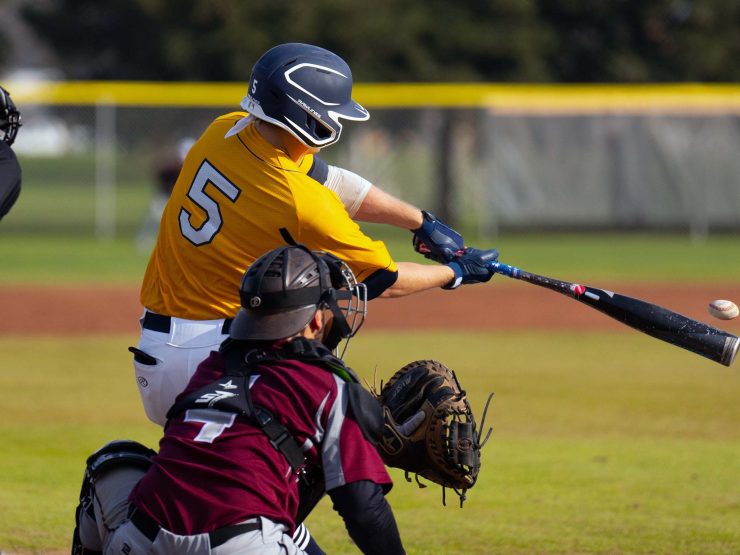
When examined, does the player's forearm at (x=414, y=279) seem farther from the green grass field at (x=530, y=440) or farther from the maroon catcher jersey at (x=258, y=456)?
the green grass field at (x=530, y=440)

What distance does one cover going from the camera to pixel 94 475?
428 centimetres

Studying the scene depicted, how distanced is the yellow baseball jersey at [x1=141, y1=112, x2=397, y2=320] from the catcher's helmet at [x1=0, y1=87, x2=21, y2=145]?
1123mm

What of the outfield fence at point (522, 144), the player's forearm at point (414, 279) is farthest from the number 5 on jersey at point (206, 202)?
the outfield fence at point (522, 144)

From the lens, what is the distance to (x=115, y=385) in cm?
1059

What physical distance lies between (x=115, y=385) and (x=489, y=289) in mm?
8474

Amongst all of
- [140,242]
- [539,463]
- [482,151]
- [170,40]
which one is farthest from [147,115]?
[539,463]

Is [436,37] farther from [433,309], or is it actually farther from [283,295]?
[283,295]

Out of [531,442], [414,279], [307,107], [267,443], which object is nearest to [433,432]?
[414,279]

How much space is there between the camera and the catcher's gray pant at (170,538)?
12.3ft

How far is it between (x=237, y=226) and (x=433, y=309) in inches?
444

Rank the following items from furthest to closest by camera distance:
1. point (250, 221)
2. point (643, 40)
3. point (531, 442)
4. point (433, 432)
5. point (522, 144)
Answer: point (643, 40) → point (522, 144) → point (531, 442) → point (250, 221) → point (433, 432)

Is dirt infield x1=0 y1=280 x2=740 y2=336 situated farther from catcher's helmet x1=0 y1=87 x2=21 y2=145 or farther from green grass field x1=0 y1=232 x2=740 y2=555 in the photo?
catcher's helmet x1=0 y1=87 x2=21 y2=145

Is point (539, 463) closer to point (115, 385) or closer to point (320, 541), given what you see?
point (320, 541)

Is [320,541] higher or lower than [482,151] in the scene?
lower
